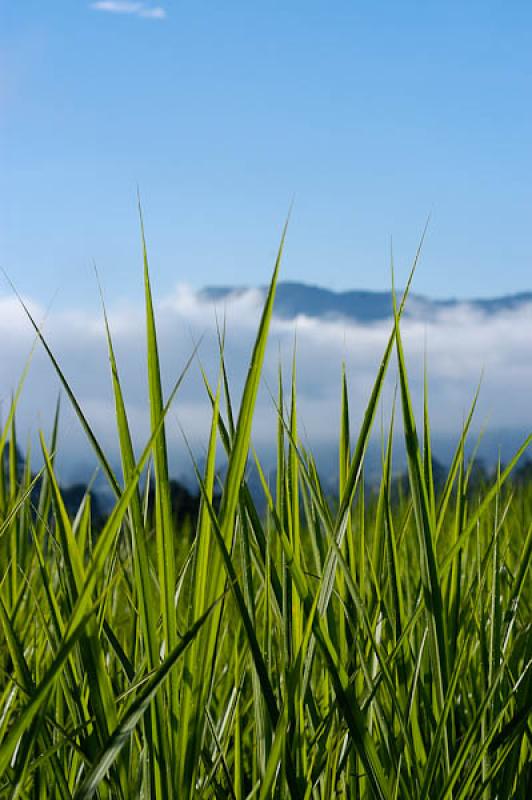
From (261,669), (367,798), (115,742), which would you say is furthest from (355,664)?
(115,742)

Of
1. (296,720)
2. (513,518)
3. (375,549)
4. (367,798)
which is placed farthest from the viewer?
(513,518)

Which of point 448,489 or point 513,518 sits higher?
point 448,489

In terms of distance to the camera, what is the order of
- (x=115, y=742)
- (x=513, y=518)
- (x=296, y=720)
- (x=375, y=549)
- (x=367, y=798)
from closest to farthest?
(x=115, y=742)
(x=296, y=720)
(x=367, y=798)
(x=375, y=549)
(x=513, y=518)

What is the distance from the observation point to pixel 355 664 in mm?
849

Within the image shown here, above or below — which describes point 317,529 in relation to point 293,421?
below

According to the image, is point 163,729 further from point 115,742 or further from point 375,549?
point 375,549

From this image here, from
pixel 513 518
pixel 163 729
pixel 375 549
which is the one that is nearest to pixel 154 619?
pixel 163 729

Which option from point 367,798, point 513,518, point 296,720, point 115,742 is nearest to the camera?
point 115,742

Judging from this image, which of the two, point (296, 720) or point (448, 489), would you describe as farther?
point (448, 489)

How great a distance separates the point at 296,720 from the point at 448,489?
358mm

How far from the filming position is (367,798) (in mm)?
803

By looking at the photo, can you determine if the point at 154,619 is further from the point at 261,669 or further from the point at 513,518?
the point at 513,518

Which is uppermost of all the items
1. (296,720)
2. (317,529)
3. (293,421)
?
(293,421)

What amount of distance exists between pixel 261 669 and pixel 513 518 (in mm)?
2299
